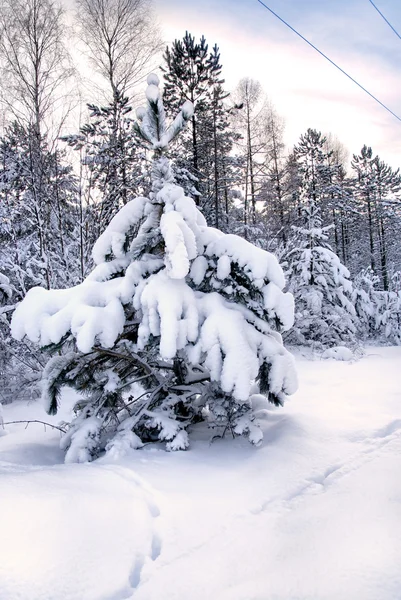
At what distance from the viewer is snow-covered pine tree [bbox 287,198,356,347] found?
1169cm

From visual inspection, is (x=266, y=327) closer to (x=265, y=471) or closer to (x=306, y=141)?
(x=265, y=471)

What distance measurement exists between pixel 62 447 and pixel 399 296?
13.6 meters

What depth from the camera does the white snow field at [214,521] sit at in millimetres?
1698

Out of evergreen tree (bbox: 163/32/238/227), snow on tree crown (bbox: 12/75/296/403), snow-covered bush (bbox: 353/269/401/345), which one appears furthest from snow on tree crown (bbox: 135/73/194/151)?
snow-covered bush (bbox: 353/269/401/345)

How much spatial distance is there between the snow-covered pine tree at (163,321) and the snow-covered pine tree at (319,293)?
8.06 meters

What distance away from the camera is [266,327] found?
3676 mm

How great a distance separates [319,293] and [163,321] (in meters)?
9.47

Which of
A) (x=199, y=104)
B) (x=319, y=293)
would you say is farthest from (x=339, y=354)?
(x=199, y=104)

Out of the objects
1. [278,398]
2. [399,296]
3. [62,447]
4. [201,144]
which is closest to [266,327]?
[278,398]

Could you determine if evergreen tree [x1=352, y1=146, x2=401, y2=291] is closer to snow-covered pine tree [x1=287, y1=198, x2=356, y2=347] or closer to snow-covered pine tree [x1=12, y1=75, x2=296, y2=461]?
snow-covered pine tree [x1=287, y1=198, x2=356, y2=347]

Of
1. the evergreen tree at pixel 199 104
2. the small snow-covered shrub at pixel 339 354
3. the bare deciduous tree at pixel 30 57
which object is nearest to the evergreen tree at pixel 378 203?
the evergreen tree at pixel 199 104

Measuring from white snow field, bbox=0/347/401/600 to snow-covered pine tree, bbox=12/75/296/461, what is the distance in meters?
0.42

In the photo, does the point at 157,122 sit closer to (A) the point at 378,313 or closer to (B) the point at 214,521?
(B) the point at 214,521

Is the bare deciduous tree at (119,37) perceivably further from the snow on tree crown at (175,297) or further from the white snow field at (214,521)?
the white snow field at (214,521)
